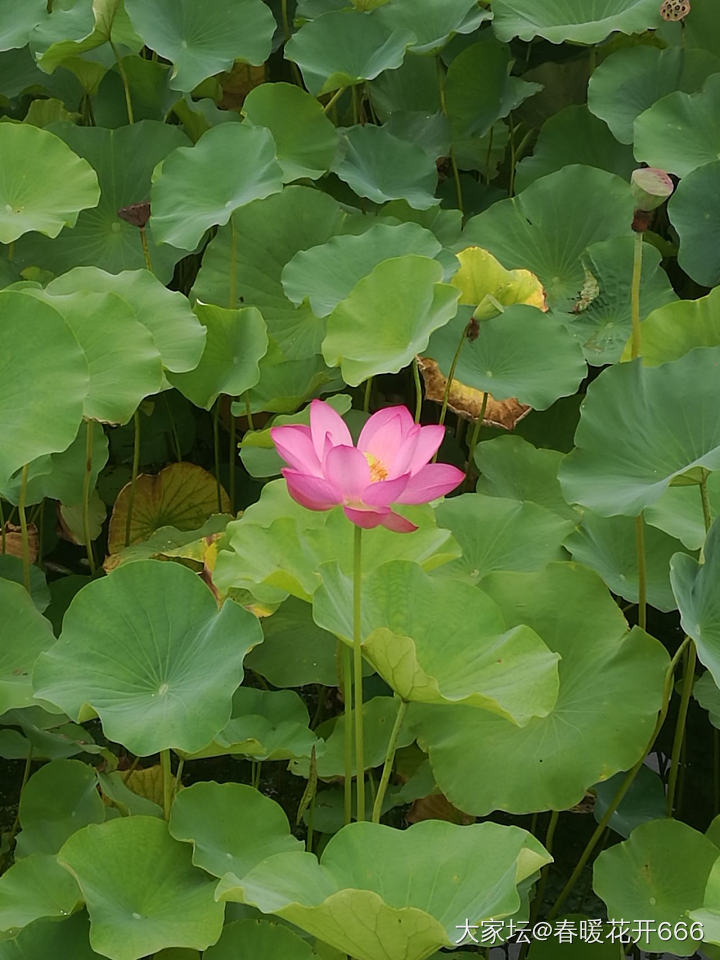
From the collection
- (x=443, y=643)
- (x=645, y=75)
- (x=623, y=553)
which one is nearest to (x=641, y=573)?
(x=623, y=553)

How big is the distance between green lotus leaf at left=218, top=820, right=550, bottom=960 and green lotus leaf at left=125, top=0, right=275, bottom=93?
48.2 inches

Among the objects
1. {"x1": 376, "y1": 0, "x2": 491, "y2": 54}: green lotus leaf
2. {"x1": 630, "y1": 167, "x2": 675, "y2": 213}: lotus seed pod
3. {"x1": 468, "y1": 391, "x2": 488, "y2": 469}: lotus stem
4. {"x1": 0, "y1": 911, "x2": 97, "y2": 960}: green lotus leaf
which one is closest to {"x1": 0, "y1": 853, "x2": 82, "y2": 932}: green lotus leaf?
{"x1": 0, "y1": 911, "x2": 97, "y2": 960}: green lotus leaf

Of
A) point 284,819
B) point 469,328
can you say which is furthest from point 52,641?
point 469,328

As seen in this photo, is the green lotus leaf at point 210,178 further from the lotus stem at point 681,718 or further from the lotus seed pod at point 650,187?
the lotus stem at point 681,718

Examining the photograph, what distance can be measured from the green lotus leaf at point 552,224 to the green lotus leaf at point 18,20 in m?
0.75

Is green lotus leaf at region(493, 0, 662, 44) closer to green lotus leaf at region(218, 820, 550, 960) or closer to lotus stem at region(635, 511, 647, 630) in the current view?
lotus stem at region(635, 511, 647, 630)

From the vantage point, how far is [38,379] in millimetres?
1141

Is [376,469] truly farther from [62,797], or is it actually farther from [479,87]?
[479,87]

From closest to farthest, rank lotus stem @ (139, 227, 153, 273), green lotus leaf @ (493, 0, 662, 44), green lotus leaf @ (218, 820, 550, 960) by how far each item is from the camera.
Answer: green lotus leaf @ (218, 820, 550, 960)
lotus stem @ (139, 227, 153, 273)
green lotus leaf @ (493, 0, 662, 44)

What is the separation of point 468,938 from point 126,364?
2.28ft

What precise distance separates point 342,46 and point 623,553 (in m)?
0.95

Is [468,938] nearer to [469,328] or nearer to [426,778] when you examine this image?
[426,778]

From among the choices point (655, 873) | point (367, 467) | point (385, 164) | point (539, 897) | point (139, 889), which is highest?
point (367, 467)

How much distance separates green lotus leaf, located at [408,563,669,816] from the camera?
3.60 feet
